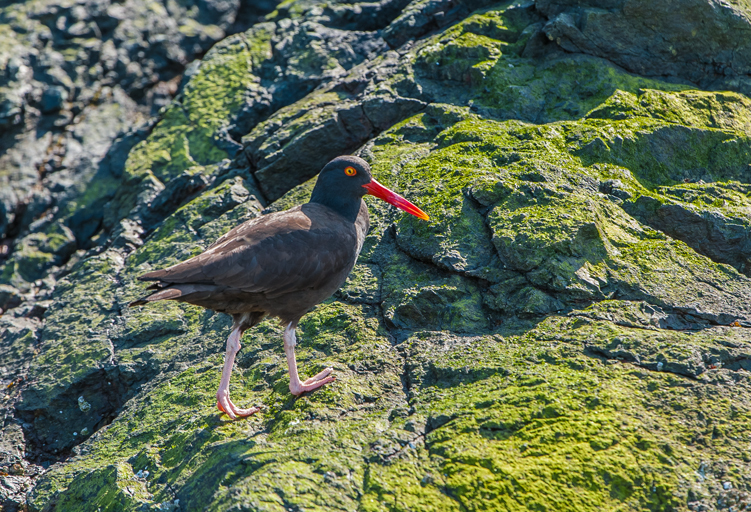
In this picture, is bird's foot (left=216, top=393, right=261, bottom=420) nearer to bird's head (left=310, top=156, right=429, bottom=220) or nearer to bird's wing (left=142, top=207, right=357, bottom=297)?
bird's wing (left=142, top=207, right=357, bottom=297)

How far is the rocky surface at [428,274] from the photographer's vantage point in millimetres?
3619

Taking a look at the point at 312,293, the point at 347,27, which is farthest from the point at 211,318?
the point at 347,27

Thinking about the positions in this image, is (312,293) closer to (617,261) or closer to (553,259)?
(553,259)

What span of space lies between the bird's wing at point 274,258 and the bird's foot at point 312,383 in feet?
2.10

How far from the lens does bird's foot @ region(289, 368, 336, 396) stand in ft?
14.1

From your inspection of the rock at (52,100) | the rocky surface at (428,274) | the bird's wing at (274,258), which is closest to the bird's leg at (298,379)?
the rocky surface at (428,274)

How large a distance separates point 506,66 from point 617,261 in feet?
9.42

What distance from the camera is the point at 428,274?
500cm

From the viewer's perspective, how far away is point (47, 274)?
716 cm

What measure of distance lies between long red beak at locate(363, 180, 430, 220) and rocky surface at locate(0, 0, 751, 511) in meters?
0.25

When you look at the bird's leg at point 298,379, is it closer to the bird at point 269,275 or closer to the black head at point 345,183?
the bird at point 269,275

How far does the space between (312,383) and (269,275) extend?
0.82 m

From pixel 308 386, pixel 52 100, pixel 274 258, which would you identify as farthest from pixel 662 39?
pixel 52 100

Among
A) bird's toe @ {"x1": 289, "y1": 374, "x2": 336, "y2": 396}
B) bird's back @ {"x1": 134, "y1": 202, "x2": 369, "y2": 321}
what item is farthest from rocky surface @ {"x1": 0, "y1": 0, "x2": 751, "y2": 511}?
bird's back @ {"x1": 134, "y1": 202, "x2": 369, "y2": 321}
